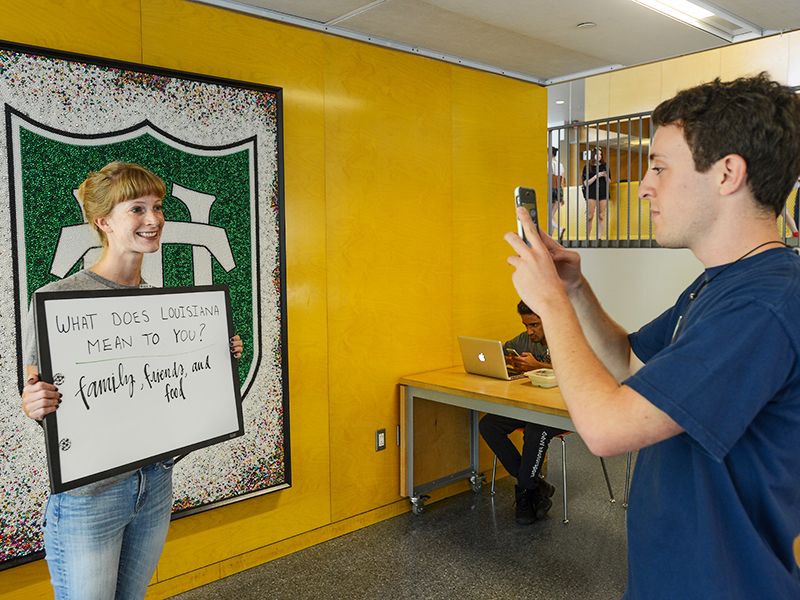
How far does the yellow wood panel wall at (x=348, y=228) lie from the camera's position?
9.88 ft

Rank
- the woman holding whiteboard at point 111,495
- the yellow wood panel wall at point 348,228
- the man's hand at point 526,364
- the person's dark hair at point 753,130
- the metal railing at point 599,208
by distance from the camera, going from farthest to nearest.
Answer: the metal railing at point 599,208
the man's hand at point 526,364
the yellow wood panel wall at point 348,228
the woman holding whiteboard at point 111,495
the person's dark hair at point 753,130

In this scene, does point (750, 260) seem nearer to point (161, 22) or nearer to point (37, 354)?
point (37, 354)

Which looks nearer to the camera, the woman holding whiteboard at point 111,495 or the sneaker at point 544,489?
the woman holding whiteboard at point 111,495

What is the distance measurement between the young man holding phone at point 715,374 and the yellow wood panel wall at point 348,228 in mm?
2215

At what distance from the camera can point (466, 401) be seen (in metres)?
3.62

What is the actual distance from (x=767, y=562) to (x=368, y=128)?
297 cm

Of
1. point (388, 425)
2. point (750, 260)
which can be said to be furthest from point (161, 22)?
point (750, 260)

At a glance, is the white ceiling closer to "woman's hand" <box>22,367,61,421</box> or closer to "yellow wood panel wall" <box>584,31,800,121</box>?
"woman's hand" <box>22,367,61,421</box>

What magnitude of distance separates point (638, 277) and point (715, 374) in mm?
4311

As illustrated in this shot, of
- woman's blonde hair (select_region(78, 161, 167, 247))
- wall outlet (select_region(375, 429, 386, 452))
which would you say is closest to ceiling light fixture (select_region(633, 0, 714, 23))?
woman's blonde hair (select_region(78, 161, 167, 247))

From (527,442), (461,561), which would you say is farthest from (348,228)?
(461,561)

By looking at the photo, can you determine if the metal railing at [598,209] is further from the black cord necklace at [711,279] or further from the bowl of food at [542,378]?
the black cord necklace at [711,279]

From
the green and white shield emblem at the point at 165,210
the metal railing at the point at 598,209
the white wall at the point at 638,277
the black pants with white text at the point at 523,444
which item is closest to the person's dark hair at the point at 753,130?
the green and white shield emblem at the point at 165,210

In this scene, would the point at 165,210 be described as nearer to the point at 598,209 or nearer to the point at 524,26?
the point at 524,26
